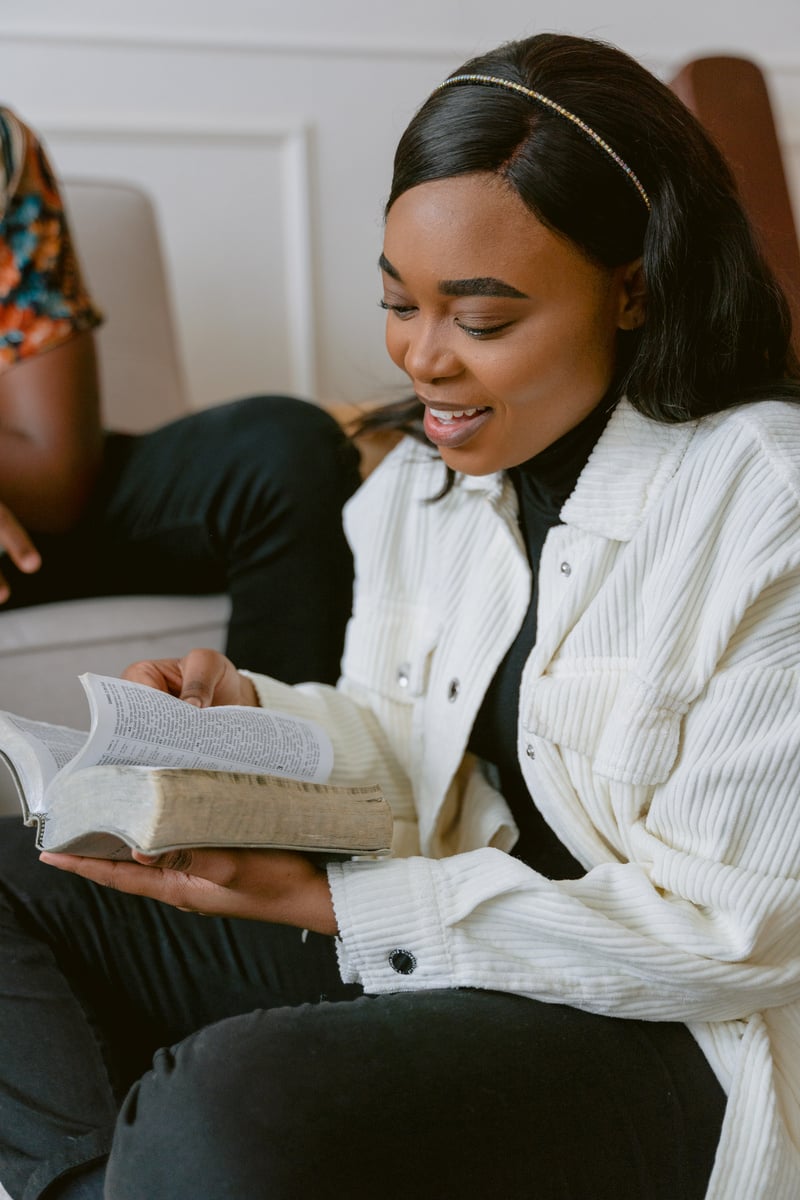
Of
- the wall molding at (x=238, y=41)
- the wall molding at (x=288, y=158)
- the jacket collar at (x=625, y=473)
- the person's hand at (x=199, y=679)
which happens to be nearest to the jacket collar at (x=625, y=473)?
the jacket collar at (x=625, y=473)

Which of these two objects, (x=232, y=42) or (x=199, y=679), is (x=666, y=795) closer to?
(x=199, y=679)

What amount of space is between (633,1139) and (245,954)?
352 millimetres

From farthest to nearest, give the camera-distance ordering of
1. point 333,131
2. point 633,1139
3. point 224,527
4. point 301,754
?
point 333,131
point 224,527
point 301,754
point 633,1139

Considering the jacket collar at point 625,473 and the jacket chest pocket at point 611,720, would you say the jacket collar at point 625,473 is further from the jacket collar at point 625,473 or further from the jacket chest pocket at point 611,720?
the jacket chest pocket at point 611,720

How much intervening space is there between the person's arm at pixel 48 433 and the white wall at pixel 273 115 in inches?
32.5

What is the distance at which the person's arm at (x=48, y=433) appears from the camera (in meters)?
1.28

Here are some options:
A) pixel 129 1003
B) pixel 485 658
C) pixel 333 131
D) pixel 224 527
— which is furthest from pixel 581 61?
pixel 333 131

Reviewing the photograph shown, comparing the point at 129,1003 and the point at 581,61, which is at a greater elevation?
the point at 581,61

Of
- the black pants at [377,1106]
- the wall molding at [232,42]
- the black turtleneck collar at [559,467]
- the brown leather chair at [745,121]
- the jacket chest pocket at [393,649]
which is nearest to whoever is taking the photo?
the black pants at [377,1106]

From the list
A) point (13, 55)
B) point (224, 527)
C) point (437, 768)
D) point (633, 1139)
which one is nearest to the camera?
point (633, 1139)

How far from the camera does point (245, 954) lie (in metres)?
0.93

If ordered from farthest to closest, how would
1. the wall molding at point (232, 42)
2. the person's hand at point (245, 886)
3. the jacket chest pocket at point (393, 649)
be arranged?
1. the wall molding at point (232, 42)
2. the jacket chest pocket at point (393, 649)
3. the person's hand at point (245, 886)

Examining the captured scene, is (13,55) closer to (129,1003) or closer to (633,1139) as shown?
(129,1003)

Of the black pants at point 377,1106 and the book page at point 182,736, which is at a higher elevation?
the book page at point 182,736
